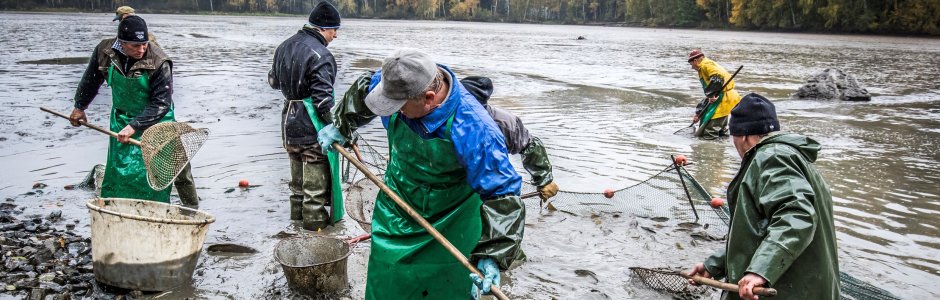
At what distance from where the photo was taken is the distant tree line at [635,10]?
63469 mm

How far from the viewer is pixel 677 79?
2119 cm

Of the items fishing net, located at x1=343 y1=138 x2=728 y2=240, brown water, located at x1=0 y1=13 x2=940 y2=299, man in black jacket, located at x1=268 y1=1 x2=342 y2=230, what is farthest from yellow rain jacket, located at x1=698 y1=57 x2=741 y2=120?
man in black jacket, located at x1=268 y1=1 x2=342 y2=230

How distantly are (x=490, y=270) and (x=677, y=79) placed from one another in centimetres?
1977

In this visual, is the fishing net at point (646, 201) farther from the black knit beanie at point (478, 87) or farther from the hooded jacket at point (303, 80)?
the black knit beanie at point (478, 87)

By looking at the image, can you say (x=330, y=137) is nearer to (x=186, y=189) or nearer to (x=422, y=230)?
(x=422, y=230)

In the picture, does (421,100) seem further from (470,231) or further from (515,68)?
(515,68)

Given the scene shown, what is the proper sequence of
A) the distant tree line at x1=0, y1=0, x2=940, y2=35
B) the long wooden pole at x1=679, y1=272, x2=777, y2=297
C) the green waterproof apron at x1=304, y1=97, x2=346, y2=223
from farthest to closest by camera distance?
1. the distant tree line at x1=0, y1=0, x2=940, y2=35
2. the green waterproof apron at x1=304, y1=97, x2=346, y2=223
3. the long wooden pole at x1=679, y1=272, x2=777, y2=297

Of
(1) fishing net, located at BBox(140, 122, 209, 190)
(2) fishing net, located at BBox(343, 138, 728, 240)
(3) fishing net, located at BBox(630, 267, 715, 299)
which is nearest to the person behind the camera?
(3) fishing net, located at BBox(630, 267, 715, 299)

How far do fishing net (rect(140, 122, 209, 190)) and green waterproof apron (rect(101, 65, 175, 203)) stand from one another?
0.17 metres

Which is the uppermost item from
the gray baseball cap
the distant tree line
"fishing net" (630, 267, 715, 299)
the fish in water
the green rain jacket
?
the distant tree line

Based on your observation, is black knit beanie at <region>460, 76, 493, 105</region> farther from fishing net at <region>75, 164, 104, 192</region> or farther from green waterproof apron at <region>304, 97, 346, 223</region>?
fishing net at <region>75, 164, 104, 192</region>

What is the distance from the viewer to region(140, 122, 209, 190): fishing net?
508 cm

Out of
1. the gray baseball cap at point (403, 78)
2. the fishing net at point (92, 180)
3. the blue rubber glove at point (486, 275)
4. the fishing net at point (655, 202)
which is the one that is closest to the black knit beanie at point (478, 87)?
the gray baseball cap at point (403, 78)

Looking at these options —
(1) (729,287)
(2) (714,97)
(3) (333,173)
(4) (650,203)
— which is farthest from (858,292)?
(2) (714,97)
